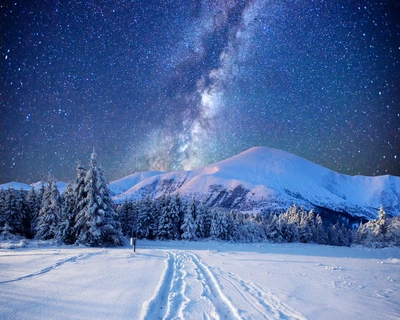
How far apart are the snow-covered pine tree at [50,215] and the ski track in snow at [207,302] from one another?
30.7m

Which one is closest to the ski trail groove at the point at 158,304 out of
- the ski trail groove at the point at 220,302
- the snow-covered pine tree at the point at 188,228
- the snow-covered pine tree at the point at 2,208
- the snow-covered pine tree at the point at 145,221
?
the ski trail groove at the point at 220,302

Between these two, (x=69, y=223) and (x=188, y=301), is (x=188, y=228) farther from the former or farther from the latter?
(x=188, y=301)

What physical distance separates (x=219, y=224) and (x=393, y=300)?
49140mm

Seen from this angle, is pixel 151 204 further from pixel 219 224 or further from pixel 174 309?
pixel 174 309

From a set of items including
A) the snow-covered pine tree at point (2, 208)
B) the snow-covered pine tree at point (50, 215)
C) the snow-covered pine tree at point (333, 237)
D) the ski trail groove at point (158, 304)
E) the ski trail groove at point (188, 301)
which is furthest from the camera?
the snow-covered pine tree at point (333, 237)

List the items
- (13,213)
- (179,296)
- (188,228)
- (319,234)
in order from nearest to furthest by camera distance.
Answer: (179,296) → (13,213) → (188,228) → (319,234)

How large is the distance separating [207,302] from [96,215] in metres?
23.5

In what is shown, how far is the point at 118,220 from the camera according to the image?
4828cm

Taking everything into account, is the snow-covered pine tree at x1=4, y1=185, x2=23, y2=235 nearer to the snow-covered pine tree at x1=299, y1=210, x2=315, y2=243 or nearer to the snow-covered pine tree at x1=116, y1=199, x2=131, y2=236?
the snow-covered pine tree at x1=116, y1=199, x2=131, y2=236

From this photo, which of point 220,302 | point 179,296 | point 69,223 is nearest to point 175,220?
point 69,223

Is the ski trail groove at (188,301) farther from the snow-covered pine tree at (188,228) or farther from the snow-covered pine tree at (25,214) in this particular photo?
the snow-covered pine tree at (25,214)

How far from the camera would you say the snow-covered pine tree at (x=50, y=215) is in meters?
31.9

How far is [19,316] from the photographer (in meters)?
4.56

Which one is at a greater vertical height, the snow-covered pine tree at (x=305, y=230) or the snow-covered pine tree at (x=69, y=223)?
the snow-covered pine tree at (x=69, y=223)
